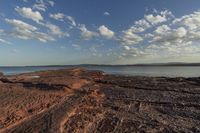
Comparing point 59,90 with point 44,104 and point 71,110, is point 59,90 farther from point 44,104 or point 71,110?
point 71,110

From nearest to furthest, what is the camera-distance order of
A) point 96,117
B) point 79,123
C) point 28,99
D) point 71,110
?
1. point 79,123
2. point 96,117
3. point 71,110
4. point 28,99

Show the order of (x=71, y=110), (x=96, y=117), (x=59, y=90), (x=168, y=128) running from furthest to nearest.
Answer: (x=59, y=90) < (x=71, y=110) < (x=96, y=117) < (x=168, y=128)

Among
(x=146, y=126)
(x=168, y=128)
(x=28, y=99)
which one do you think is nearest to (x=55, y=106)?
(x=28, y=99)

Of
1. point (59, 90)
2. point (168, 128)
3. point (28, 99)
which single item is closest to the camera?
point (168, 128)

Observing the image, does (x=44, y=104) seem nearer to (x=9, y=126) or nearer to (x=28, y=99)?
(x=28, y=99)

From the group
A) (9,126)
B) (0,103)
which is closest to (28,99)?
(0,103)

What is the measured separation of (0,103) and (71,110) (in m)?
4.39

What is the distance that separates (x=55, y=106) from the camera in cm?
1195

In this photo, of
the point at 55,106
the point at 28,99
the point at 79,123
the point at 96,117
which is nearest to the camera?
the point at 79,123

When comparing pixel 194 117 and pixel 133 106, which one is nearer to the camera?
pixel 194 117

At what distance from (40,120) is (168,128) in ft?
18.3

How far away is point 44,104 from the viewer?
12094 millimetres

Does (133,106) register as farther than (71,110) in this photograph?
Yes

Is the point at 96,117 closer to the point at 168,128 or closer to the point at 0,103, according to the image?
the point at 168,128
